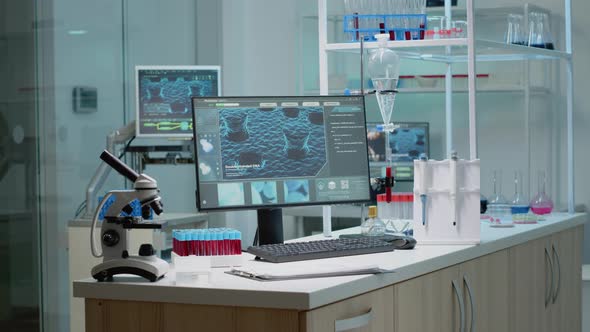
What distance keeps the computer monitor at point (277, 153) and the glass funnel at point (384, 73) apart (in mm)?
285

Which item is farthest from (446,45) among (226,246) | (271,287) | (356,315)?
(271,287)

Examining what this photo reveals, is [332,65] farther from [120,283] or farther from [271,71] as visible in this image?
[120,283]

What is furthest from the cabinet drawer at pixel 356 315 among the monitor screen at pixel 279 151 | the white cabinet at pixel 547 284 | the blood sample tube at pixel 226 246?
the white cabinet at pixel 547 284

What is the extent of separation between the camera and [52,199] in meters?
5.17

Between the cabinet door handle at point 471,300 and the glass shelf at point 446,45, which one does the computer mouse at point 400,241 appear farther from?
the glass shelf at point 446,45

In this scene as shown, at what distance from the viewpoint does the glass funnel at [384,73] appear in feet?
10.3

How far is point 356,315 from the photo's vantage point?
223cm

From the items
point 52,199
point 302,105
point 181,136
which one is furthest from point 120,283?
point 52,199

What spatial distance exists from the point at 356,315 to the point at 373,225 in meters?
0.83

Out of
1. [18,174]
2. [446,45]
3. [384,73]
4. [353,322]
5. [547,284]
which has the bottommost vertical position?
[547,284]

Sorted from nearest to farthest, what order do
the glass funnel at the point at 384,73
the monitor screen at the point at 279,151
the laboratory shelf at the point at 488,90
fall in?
the monitor screen at the point at 279,151 < the glass funnel at the point at 384,73 < the laboratory shelf at the point at 488,90

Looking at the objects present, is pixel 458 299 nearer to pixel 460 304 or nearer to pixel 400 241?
pixel 460 304

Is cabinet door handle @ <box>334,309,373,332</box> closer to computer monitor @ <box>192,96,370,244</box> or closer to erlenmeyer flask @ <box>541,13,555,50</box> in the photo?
computer monitor @ <box>192,96,370,244</box>

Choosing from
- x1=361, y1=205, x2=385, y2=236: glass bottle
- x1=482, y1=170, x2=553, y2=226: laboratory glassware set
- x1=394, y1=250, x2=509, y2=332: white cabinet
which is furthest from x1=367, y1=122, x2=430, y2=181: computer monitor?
x1=361, y1=205, x2=385, y2=236: glass bottle
